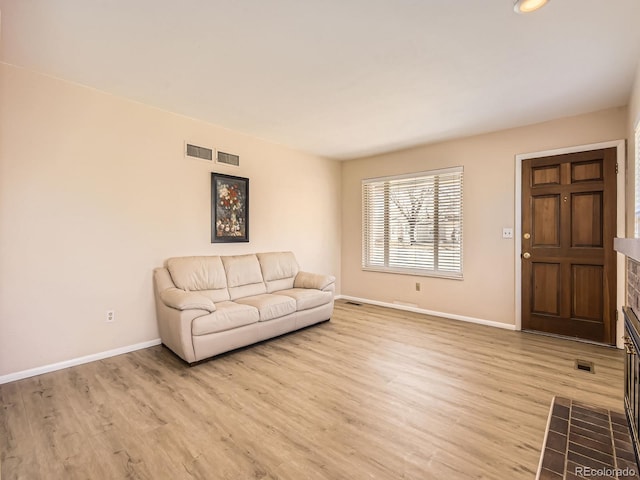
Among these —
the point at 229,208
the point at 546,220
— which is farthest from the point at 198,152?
the point at 546,220

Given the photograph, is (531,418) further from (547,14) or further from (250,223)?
(250,223)

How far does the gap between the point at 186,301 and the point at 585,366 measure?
3708 mm

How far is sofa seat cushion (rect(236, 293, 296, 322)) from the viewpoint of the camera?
133 inches

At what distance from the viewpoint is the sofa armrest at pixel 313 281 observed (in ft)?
13.9

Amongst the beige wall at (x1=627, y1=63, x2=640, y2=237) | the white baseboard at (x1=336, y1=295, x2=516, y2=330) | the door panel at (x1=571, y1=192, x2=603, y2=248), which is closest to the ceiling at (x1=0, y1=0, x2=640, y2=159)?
the beige wall at (x1=627, y1=63, x2=640, y2=237)

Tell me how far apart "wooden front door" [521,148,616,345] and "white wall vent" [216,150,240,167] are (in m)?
3.68

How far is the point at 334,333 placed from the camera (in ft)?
12.5

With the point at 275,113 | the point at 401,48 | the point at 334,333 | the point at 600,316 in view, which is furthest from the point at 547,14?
the point at 334,333

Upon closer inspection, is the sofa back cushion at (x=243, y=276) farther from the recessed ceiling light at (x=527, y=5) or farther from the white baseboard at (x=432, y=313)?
the recessed ceiling light at (x=527, y=5)

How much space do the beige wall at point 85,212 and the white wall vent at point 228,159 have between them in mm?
91

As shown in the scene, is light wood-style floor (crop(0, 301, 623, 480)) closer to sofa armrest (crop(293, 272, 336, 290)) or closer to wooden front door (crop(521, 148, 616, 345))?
wooden front door (crop(521, 148, 616, 345))

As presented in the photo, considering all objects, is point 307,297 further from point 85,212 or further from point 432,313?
point 85,212

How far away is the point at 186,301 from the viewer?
9.28ft

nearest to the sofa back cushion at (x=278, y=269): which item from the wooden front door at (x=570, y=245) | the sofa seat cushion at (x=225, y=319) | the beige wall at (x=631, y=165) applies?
the sofa seat cushion at (x=225, y=319)
